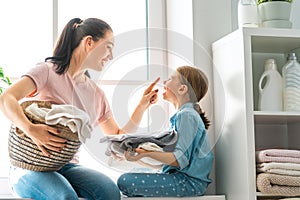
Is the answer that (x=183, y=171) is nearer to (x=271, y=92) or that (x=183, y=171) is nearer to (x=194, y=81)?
(x=194, y=81)

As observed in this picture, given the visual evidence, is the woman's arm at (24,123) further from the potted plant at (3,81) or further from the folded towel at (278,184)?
the folded towel at (278,184)

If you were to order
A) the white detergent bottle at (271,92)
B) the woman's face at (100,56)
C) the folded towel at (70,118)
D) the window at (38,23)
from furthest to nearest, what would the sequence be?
1. the window at (38,23)
2. the white detergent bottle at (271,92)
3. the woman's face at (100,56)
4. the folded towel at (70,118)

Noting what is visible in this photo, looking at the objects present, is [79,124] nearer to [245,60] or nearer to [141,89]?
[141,89]

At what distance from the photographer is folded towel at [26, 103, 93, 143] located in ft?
6.20

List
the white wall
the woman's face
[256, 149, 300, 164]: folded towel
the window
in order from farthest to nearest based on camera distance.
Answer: the window, the white wall, [256, 149, 300, 164]: folded towel, the woman's face

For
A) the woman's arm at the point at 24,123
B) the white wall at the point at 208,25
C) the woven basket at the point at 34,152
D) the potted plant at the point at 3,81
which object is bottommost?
the woven basket at the point at 34,152

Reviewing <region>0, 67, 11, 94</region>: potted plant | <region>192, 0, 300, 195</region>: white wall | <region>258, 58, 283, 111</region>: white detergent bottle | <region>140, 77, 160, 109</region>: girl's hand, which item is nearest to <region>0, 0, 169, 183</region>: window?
Result: <region>0, 67, 11, 94</region>: potted plant

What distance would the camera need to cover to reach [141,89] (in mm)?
2160

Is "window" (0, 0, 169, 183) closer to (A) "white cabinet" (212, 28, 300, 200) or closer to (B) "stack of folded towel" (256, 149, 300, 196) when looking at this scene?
(A) "white cabinet" (212, 28, 300, 200)

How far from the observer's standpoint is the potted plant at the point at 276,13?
2.34 meters

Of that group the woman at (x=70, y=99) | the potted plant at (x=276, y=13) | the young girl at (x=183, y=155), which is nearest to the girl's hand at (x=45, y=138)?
the woman at (x=70, y=99)

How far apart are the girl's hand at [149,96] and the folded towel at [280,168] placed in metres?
0.43

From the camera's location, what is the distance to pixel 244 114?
2.20 m

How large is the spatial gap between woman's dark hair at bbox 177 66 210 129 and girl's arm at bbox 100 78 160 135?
0.11m
